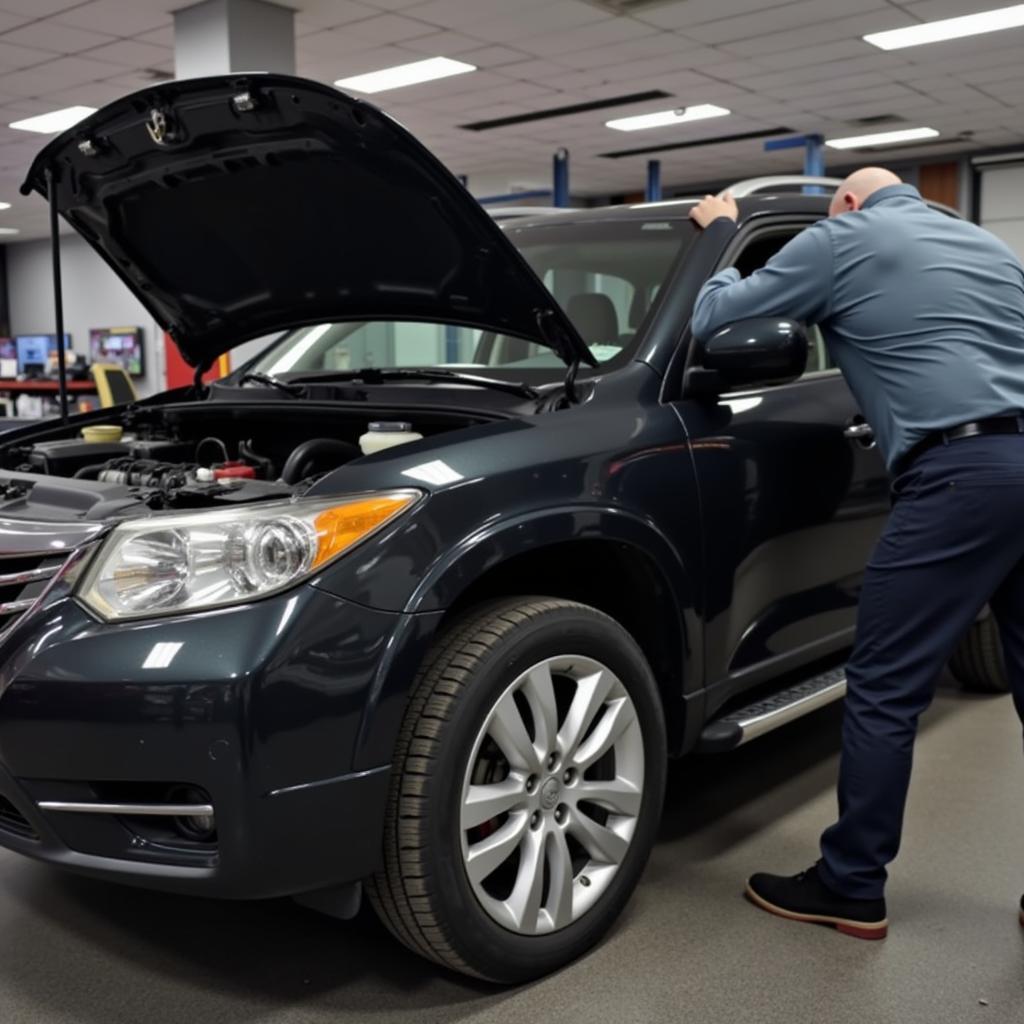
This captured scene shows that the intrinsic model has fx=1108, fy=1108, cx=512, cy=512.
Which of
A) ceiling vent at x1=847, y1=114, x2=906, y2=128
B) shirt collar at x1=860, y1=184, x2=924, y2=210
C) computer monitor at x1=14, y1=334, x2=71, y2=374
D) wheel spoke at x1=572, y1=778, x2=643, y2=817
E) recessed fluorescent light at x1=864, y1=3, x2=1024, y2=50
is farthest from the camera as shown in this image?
computer monitor at x1=14, y1=334, x2=71, y2=374

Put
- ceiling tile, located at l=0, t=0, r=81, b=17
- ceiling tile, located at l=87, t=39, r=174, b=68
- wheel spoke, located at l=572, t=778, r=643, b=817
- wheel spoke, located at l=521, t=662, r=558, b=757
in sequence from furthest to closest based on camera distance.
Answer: ceiling tile, located at l=87, t=39, r=174, b=68, ceiling tile, located at l=0, t=0, r=81, b=17, wheel spoke, located at l=572, t=778, r=643, b=817, wheel spoke, located at l=521, t=662, r=558, b=757

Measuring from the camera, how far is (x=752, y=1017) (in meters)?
1.85

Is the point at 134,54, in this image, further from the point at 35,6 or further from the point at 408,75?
the point at 408,75

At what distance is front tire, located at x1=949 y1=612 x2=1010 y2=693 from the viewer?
3.51 m

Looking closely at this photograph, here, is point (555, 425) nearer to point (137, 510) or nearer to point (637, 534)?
point (637, 534)

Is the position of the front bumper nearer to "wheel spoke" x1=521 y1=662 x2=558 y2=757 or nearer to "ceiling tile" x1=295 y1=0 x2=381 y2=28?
"wheel spoke" x1=521 y1=662 x2=558 y2=757

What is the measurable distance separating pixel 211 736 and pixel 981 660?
280 centimetres

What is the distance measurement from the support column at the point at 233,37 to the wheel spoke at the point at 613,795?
643 cm

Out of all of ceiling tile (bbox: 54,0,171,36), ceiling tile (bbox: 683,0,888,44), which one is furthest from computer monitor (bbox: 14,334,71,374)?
ceiling tile (bbox: 683,0,888,44)

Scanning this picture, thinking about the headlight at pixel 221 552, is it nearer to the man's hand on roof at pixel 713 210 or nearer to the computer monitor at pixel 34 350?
the man's hand on roof at pixel 713 210

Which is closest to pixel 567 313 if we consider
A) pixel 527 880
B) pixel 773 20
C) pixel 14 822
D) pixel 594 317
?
pixel 594 317

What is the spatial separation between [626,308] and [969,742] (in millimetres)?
1753

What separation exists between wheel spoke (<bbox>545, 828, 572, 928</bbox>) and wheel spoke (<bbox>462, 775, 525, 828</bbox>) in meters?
0.13

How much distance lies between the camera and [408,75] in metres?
9.50
